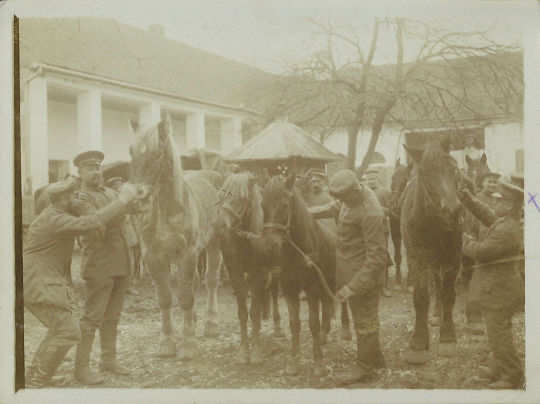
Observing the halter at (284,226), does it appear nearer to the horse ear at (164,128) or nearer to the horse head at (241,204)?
the horse head at (241,204)

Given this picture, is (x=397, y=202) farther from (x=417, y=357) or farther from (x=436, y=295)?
(x=417, y=357)

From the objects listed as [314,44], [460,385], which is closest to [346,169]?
[314,44]

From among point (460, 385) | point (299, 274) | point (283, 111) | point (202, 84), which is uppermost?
point (202, 84)

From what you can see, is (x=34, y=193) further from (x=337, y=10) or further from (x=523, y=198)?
(x=523, y=198)

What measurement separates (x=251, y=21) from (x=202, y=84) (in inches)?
29.3

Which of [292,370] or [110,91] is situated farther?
[110,91]

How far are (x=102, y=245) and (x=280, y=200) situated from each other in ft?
5.09

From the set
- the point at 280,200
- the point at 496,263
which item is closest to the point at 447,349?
the point at 496,263

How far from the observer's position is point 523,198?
372 cm

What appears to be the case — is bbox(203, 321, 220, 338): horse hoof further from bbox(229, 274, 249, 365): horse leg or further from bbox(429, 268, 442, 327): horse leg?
bbox(429, 268, 442, 327): horse leg

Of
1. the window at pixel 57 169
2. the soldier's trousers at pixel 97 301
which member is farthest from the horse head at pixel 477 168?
the window at pixel 57 169

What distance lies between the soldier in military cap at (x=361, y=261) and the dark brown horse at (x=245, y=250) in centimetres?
65

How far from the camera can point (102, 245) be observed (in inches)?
148

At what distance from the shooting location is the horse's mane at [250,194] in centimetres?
382
